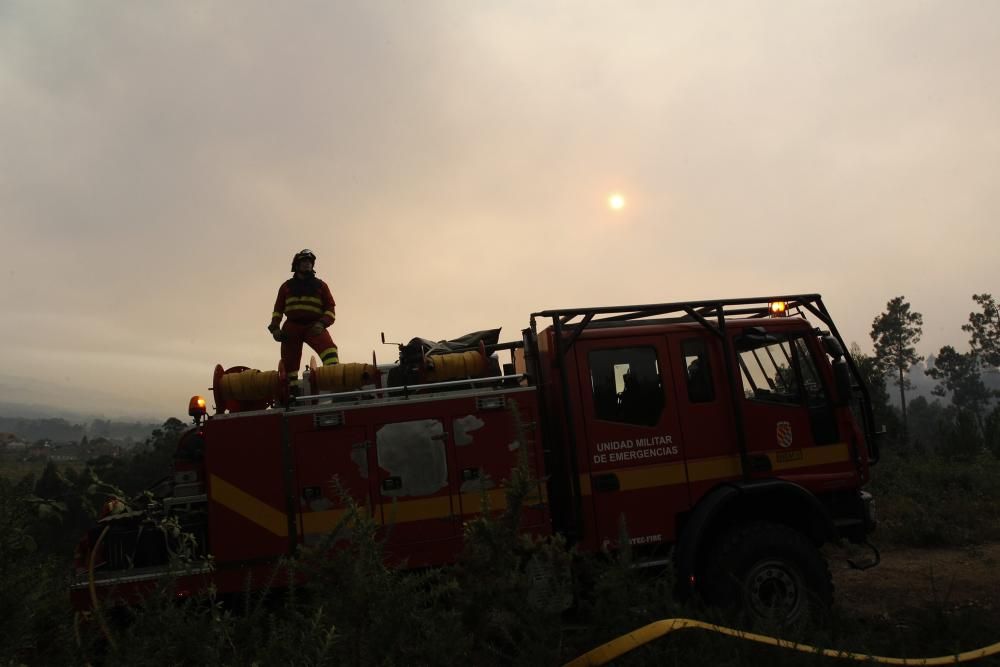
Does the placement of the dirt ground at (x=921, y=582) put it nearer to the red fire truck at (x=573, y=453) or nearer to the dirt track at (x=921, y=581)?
the dirt track at (x=921, y=581)

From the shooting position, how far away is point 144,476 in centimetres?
2195

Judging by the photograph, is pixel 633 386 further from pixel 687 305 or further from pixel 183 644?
pixel 183 644

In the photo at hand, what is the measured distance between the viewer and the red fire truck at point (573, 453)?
482 cm

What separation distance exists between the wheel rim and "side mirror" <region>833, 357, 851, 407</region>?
5.29 ft

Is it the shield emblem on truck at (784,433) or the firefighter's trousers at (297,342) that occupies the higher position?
the firefighter's trousers at (297,342)

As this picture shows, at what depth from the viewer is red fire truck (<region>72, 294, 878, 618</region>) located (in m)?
4.82

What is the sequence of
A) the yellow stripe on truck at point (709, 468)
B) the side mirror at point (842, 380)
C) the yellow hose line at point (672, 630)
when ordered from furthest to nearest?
the side mirror at point (842, 380)
the yellow stripe on truck at point (709, 468)
the yellow hose line at point (672, 630)

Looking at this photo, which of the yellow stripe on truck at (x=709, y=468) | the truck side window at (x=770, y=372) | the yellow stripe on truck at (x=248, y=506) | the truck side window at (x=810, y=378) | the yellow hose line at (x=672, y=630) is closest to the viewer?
the yellow hose line at (x=672, y=630)

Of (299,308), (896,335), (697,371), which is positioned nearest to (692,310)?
(697,371)

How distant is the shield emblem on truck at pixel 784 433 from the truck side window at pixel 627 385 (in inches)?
46.1

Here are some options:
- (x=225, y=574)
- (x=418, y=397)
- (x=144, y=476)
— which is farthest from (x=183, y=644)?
(x=144, y=476)

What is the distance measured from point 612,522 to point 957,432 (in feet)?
100.0

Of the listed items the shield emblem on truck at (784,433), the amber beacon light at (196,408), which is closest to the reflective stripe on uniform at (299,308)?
the amber beacon light at (196,408)

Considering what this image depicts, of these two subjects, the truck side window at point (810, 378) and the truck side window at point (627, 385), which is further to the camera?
the truck side window at point (810, 378)
